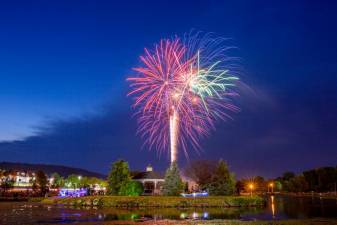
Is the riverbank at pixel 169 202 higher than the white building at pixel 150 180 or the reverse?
the reverse

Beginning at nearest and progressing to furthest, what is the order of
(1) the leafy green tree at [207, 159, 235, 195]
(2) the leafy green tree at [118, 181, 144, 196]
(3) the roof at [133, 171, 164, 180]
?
(2) the leafy green tree at [118, 181, 144, 196] < (1) the leafy green tree at [207, 159, 235, 195] < (3) the roof at [133, 171, 164, 180]

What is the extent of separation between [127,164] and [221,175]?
16496mm

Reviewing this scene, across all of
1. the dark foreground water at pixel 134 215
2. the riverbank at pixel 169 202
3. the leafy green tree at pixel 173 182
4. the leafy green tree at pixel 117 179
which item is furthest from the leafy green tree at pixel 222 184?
the dark foreground water at pixel 134 215

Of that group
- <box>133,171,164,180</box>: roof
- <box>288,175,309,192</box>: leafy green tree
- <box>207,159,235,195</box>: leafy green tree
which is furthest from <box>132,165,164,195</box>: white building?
<box>288,175,309,192</box>: leafy green tree

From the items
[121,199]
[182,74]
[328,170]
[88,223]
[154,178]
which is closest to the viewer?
[88,223]

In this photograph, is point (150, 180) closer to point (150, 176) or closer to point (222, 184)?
point (150, 176)

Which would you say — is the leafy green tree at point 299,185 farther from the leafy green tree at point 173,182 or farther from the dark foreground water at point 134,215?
the dark foreground water at point 134,215

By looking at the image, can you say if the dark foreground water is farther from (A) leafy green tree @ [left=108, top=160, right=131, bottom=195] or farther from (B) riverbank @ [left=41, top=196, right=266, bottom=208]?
(A) leafy green tree @ [left=108, top=160, right=131, bottom=195]

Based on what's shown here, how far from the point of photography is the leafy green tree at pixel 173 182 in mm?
59219

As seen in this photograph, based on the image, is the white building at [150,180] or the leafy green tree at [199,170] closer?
the white building at [150,180]

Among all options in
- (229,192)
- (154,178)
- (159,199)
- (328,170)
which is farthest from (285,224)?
(328,170)

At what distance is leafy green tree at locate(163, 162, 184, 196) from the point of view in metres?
59.2

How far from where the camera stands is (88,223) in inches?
1126

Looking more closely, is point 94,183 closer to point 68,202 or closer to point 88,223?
point 68,202
